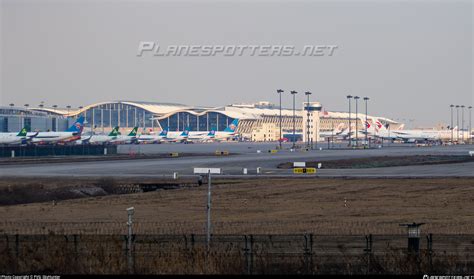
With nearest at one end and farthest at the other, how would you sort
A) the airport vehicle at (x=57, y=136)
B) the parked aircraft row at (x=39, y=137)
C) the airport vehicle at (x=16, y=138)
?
1. the airport vehicle at (x=16, y=138)
2. the parked aircraft row at (x=39, y=137)
3. the airport vehicle at (x=57, y=136)

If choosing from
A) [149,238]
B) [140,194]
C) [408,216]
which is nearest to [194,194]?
[140,194]

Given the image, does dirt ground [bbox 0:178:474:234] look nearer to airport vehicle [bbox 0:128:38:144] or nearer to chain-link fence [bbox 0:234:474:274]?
chain-link fence [bbox 0:234:474:274]

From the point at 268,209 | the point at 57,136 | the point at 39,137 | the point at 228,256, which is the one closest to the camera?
the point at 228,256

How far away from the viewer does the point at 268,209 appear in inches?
1596

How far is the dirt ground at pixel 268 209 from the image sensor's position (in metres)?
31.9

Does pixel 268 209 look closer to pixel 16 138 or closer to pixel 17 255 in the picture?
pixel 17 255

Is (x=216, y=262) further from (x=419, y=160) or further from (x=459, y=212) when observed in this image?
(x=419, y=160)

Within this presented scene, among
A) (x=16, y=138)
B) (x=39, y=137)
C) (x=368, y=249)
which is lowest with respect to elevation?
(x=368, y=249)

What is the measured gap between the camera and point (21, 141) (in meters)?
150

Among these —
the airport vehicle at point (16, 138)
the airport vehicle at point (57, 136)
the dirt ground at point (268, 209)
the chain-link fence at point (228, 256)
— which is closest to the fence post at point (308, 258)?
the chain-link fence at point (228, 256)

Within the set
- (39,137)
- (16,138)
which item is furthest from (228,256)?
(39,137)

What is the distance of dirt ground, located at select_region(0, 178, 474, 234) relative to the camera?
3192 cm

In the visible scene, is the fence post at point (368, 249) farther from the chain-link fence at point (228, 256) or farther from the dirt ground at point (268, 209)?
the dirt ground at point (268, 209)

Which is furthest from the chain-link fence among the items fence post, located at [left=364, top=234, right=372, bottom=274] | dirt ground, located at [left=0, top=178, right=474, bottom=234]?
dirt ground, located at [left=0, top=178, right=474, bottom=234]
